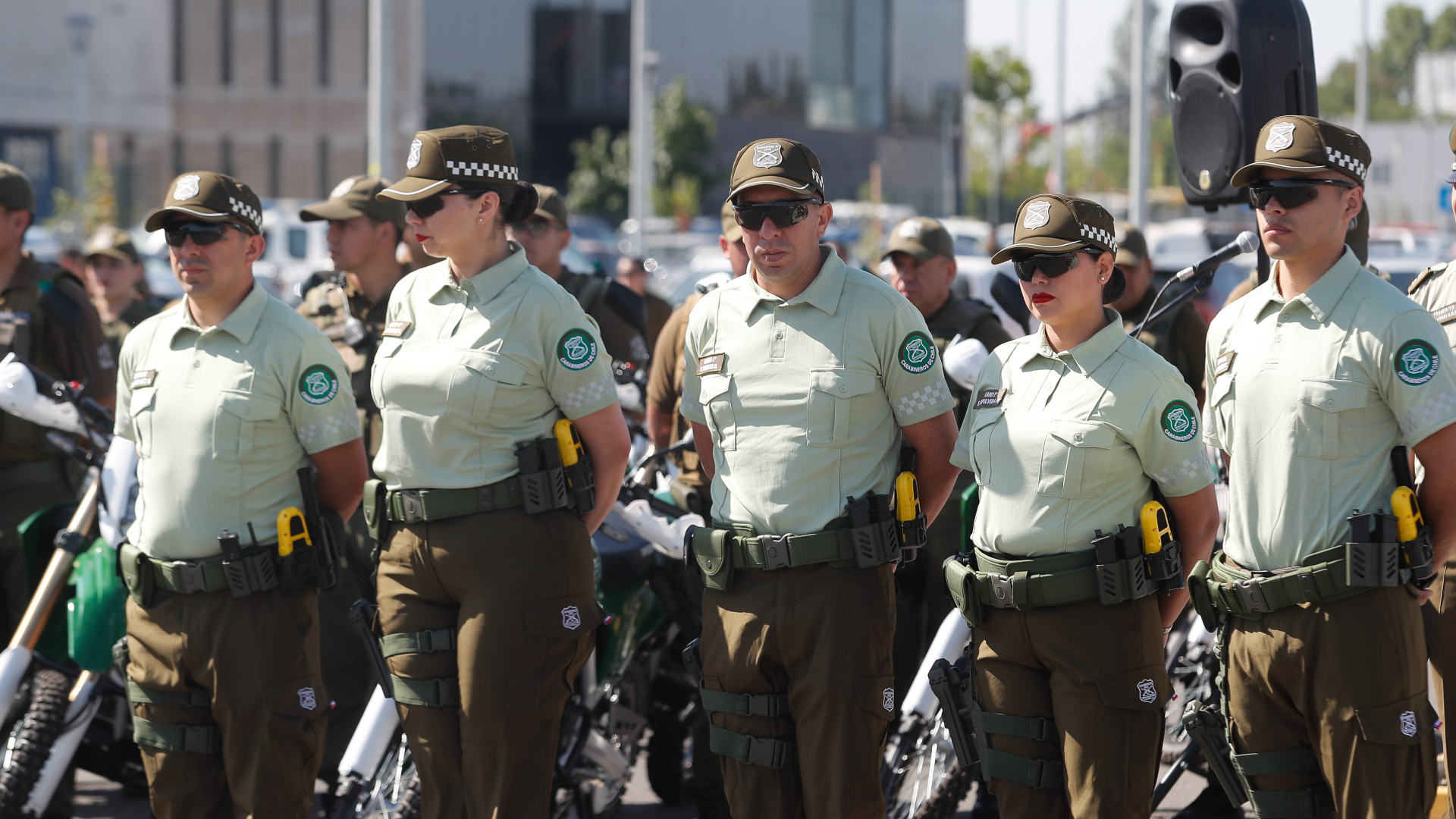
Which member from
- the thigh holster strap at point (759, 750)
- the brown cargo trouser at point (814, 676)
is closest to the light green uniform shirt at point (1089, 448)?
the brown cargo trouser at point (814, 676)

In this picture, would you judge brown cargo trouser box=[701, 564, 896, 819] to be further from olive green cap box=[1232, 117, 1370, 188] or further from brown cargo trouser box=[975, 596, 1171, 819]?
olive green cap box=[1232, 117, 1370, 188]

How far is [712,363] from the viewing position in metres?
4.26

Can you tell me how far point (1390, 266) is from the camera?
1912 cm

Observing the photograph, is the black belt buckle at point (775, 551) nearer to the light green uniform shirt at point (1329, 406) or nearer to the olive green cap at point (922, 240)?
the light green uniform shirt at point (1329, 406)

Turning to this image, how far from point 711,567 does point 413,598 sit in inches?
33.2

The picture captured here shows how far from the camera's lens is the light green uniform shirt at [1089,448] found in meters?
3.80

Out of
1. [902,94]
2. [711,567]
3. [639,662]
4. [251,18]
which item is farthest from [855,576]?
[902,94]

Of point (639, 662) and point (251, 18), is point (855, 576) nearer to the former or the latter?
point (639, 662)

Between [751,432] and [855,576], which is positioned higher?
[751,432]

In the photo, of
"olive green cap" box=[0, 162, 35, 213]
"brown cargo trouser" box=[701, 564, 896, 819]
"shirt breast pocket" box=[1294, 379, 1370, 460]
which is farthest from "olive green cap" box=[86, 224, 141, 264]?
"shirt breast pocket" box=[1294, 379, 1370, 460]

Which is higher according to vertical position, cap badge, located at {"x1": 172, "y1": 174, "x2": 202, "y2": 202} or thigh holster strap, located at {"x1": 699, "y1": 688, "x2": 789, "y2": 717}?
cap badge, located at {"x1": 172, "y1": 174, "x2": 202, "y2": 202}

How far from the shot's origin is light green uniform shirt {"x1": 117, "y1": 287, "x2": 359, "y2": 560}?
4.30 meters

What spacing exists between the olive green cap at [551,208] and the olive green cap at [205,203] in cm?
259

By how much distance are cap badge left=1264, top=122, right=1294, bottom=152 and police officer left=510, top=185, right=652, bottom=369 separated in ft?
11.6
